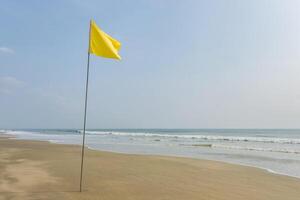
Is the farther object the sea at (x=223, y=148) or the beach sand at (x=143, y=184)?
the sea at (x=223, y=148)

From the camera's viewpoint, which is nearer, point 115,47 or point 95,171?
point 115,47

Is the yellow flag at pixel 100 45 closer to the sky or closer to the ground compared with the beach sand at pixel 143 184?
closer to the sky

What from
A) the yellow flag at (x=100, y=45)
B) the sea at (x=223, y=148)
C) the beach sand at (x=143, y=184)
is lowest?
the beach sand at (x=143, y=184)

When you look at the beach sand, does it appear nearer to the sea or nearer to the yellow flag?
the sea

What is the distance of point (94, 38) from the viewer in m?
7.38

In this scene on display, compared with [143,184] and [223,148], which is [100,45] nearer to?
[143,184]

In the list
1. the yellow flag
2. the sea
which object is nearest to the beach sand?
the sea

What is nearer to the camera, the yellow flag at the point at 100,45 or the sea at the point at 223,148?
the yellow flag at the point at 100,45

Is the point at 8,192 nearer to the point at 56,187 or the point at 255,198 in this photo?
the point at 56,187

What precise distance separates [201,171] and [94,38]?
6644 millimetres

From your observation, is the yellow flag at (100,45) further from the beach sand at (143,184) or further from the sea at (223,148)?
the sea at (223,148)

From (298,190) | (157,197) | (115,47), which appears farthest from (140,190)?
(298,190)

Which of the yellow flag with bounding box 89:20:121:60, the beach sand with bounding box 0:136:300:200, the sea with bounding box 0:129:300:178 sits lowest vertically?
the beach sand with bounding box 0:136:300:200

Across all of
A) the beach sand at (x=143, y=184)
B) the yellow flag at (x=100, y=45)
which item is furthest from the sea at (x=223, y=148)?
the yellow flag at (x=100, y=45)
